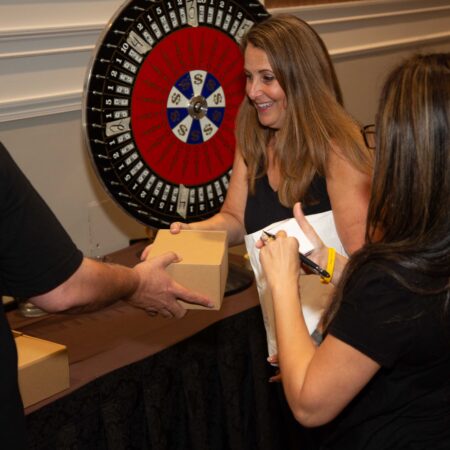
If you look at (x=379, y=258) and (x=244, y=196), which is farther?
(x=244, y=196)

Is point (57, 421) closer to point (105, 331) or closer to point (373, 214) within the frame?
point (105, 331)

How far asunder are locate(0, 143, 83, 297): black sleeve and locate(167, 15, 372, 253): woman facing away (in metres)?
0.67

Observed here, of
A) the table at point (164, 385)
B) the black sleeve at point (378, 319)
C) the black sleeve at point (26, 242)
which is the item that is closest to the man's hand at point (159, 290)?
the table at point (164, 385)

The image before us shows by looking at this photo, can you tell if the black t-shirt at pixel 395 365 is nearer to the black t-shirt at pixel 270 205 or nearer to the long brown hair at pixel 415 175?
the long brown hair at pixel 415 175

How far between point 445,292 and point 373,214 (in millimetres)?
161

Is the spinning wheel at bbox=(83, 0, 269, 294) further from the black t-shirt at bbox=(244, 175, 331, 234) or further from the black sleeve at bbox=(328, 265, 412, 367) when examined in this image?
the black sleeve at bbox=(328, 265, 412, 367)

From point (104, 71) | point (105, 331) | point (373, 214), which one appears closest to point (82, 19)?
point (104, 71)

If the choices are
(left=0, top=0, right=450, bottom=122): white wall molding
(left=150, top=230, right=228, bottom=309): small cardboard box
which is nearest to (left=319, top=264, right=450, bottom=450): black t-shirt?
(left=150, top=230, right=228, bottom=309): small cardboard box

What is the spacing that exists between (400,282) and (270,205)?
0.84 meters

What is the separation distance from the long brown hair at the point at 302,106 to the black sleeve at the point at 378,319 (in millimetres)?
721

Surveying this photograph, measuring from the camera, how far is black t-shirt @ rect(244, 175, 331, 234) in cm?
190

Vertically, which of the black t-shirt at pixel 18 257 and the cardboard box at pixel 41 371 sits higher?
the black t-shirt at pixel 18 257

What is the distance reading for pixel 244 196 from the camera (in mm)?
2160

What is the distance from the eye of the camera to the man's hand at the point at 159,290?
1770 millimetres
